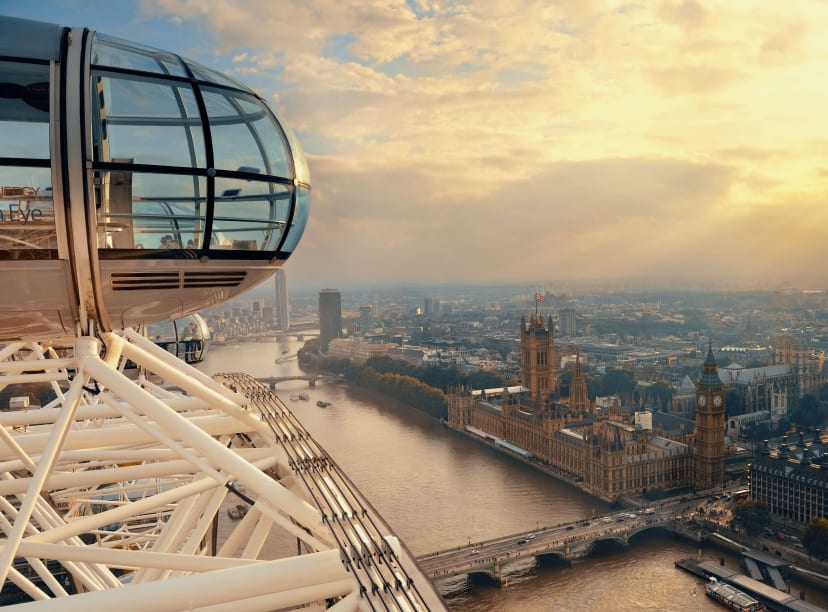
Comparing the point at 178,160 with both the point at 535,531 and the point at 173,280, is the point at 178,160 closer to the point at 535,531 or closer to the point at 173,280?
the point at 173,280

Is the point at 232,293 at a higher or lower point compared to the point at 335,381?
higher

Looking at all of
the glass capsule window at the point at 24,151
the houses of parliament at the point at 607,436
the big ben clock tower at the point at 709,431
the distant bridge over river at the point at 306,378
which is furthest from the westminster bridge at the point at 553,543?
the distant bridge over river at the point at 306,378

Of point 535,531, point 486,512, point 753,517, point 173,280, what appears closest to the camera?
point 173,280

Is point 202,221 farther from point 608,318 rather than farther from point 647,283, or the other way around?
point 647,283

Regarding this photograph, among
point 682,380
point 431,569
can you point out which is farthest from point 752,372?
point 431,569

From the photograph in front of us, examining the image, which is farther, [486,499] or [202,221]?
[486,499]

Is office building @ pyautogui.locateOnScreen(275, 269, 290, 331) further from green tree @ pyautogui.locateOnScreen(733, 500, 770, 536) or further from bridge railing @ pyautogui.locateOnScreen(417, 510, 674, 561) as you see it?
green tree @ pyautogui.locateOnScreen(733, 500, 770, 536)

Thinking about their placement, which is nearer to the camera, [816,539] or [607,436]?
[816,539]

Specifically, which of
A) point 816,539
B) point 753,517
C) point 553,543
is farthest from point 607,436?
point 553,543
